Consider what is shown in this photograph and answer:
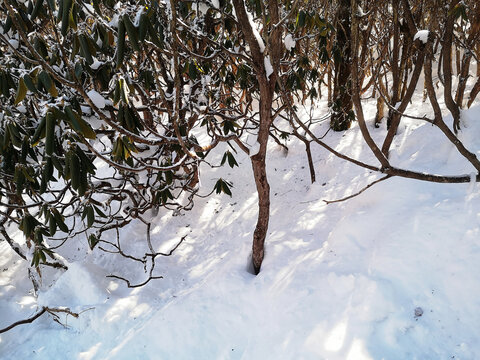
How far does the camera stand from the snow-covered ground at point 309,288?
1.84 metres

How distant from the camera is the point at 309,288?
2.24 metres

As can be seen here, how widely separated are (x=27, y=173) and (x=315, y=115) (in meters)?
4.85

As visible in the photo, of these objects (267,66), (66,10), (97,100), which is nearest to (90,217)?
(97,100)

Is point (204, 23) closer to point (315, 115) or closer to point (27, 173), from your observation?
point (27, 173)

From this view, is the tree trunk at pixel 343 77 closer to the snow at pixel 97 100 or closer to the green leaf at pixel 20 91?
the snow at pixel 97 100

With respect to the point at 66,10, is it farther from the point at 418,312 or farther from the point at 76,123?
the point at 418,312

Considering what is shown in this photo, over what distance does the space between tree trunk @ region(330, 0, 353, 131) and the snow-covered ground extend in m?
1.11

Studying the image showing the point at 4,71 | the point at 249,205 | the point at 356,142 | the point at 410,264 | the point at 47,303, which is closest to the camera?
the point at 4,71

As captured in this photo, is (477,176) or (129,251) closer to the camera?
(477,176)


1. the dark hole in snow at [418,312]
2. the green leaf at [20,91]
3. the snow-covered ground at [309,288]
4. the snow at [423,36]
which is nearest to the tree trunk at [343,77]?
the snow-covered ground at [309,288]

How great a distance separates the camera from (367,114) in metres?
5.08

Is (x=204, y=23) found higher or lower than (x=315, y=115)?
higher

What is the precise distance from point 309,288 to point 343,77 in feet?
10.5

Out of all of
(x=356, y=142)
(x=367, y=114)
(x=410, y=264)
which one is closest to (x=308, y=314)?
(x=410, y=264)
